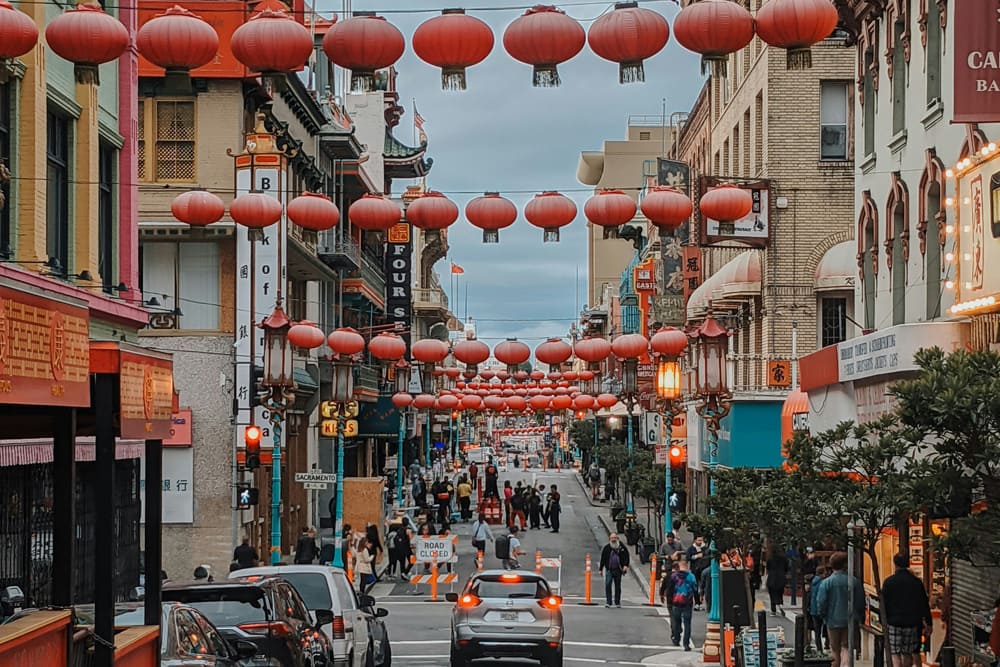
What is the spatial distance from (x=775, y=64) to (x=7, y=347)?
32.5 m

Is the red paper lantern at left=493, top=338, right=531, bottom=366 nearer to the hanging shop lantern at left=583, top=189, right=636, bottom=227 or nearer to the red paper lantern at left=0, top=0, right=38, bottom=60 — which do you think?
the hanging shop lantern at left=583, top=189, right=636, bottom=227

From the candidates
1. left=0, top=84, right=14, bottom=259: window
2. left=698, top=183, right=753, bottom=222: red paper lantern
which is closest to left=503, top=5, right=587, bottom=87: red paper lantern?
left=698, top=183, right=753, bottom=222: red paper lantern

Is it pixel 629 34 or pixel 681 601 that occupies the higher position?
pixel 629 34

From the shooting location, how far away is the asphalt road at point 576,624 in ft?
88.5

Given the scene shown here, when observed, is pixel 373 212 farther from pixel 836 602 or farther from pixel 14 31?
pixel 836 602

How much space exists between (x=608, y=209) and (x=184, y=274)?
23.4 meters

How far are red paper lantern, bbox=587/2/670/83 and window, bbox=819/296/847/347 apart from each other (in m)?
25.9

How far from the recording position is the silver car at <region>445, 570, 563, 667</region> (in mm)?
23297

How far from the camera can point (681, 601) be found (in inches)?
1101

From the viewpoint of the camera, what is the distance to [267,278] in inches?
1599

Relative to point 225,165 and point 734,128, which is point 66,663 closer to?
point 225,165

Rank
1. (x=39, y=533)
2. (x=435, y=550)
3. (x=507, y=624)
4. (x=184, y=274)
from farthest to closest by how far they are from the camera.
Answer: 1. (x=184, y=274)
2. (x=435, y=550)
3. (x=507, y=624)
4. (x=39, y=533)

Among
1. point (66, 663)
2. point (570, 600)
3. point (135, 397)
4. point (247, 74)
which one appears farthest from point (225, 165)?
Result: point (66, 663)

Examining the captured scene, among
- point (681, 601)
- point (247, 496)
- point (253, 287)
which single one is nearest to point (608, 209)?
point (681, 601)
